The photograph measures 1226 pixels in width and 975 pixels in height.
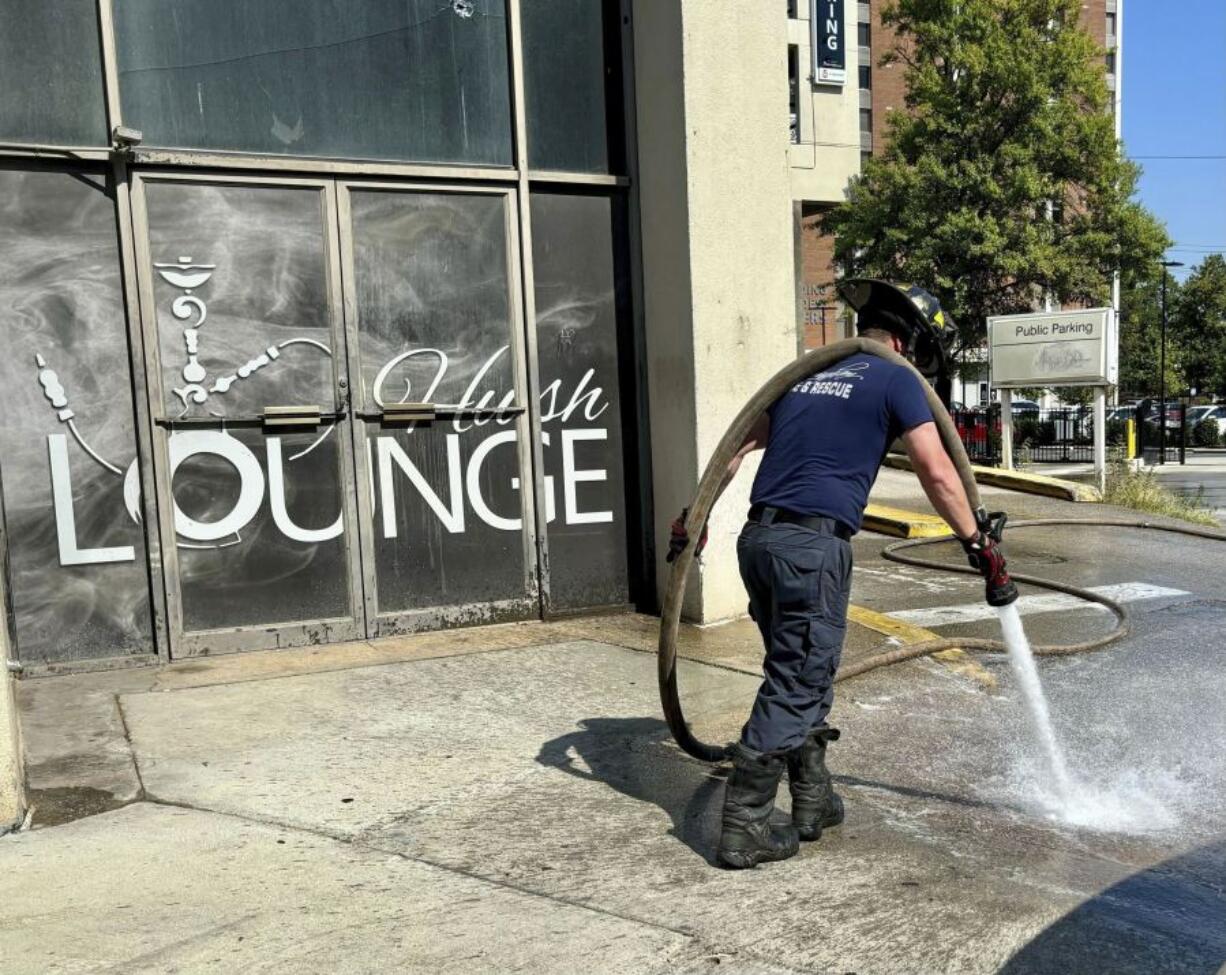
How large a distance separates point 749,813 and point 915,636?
3397 millimetres

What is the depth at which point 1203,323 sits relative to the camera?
50438mm

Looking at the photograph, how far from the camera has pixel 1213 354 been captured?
4991 centimetres

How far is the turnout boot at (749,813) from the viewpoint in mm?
3430

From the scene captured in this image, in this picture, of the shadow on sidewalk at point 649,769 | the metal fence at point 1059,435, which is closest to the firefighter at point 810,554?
the shadow on sidewalk at point 649,769

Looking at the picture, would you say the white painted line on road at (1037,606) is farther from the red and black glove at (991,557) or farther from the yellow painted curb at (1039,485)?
the yellow painted curb at (1039,485)

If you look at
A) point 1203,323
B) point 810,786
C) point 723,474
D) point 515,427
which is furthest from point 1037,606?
point 1203,323

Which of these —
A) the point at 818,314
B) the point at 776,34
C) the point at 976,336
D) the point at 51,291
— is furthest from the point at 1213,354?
the point at 51,291

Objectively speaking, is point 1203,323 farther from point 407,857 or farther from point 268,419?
point 407,857

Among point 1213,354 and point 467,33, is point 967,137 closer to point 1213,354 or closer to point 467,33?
point 467,33

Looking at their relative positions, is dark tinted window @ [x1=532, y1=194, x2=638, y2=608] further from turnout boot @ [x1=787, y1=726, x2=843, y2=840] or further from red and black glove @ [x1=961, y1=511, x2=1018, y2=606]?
red and black glove @ [x1=961, y1=511, x2=1018, y2=606]

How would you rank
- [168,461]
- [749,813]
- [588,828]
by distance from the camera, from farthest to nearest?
[168,461], [588,828], [749,813]

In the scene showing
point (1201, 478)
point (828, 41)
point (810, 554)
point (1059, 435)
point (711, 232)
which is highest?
point (828, 41)

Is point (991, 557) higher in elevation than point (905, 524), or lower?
higher

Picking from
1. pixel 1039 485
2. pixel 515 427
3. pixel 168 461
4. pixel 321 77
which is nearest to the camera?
pixel 168 461
